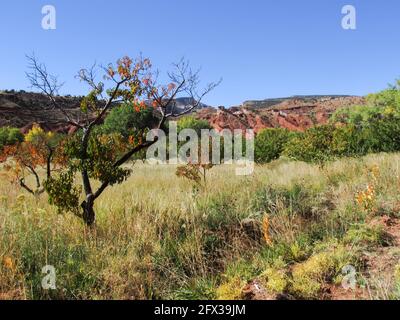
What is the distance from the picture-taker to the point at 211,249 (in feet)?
18.1

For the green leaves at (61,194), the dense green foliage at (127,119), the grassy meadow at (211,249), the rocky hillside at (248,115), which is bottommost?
the grassy meadow at (211,249)

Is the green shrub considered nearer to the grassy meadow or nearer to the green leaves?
the grassy meadow

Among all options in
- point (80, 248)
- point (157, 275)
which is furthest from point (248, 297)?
point (80, 248)

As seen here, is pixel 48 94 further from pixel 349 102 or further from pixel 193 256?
pixel 349 102

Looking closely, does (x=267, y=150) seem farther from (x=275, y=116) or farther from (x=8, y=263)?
(x=275, y=116)

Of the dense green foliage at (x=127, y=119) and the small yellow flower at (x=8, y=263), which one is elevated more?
the dense green foliage at (x=127, y=119)

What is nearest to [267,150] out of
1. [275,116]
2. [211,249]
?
[211,249]

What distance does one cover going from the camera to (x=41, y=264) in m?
4.66

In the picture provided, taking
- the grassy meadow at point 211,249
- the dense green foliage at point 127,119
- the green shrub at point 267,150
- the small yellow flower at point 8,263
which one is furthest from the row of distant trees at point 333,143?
the dense green foliage at point 127,119

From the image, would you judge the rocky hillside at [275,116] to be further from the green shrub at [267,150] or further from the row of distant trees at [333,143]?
the row of distant trees at [333,143]

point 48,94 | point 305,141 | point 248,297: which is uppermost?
point 48,94

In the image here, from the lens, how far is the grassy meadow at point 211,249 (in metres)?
4.17

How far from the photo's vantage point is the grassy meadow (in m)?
Result: 4.17
